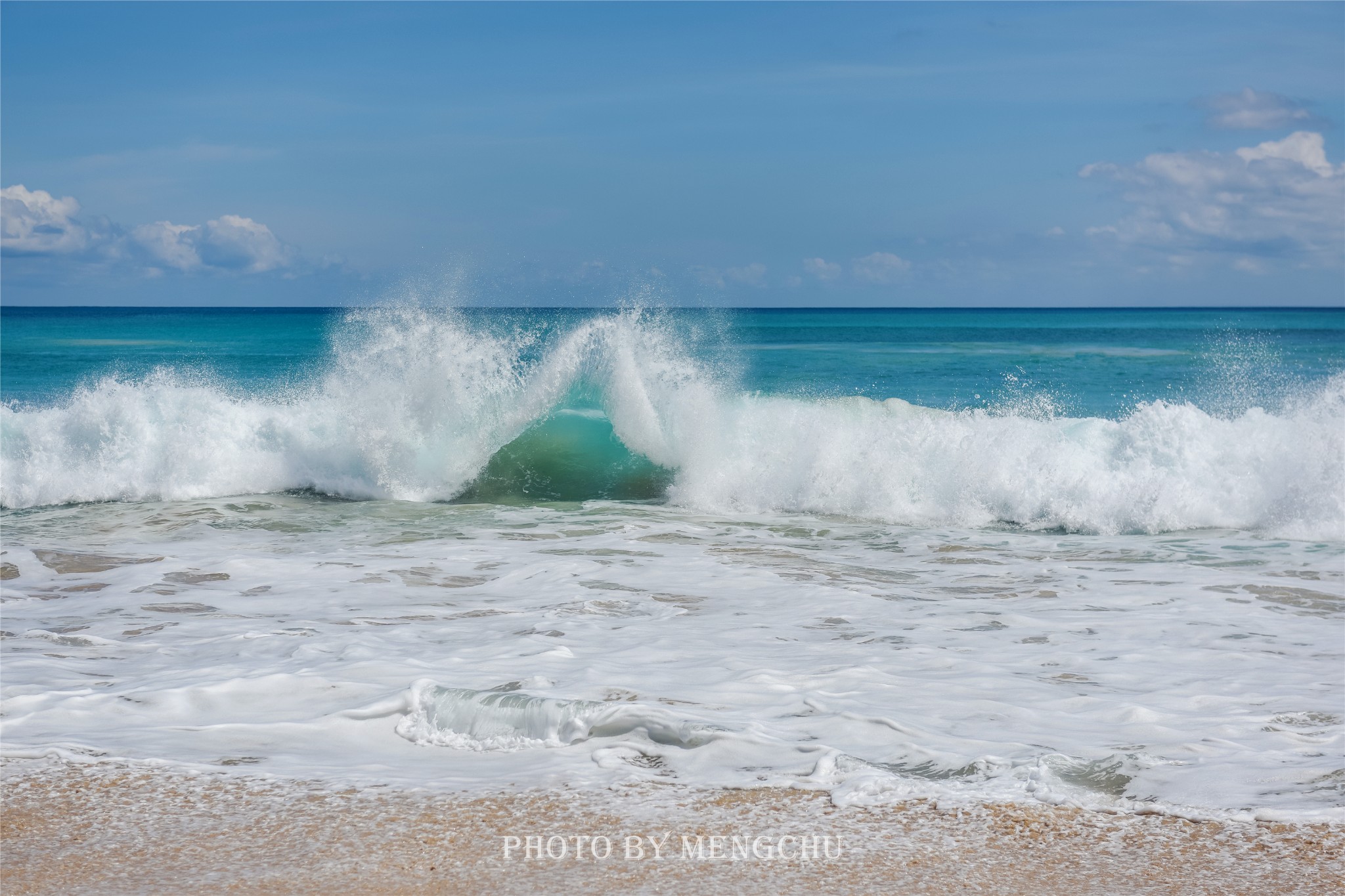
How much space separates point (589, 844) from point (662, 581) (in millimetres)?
4285

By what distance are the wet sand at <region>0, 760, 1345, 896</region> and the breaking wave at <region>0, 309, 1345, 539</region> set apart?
7.15 m

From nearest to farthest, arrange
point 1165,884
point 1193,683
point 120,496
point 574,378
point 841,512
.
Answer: point 1165,884
point 1193,683
point 841,512
point 120,496
point 574,378

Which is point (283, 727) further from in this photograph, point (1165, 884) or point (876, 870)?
point (1165, 884)

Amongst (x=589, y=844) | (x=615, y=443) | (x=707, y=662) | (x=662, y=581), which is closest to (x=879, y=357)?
(x=615, y=443)

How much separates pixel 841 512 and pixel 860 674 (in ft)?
19.0

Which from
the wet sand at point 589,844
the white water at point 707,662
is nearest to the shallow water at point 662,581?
the white water at point 707,662

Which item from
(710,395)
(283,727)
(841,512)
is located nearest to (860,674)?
(283,727)

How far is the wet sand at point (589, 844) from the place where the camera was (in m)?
3.29

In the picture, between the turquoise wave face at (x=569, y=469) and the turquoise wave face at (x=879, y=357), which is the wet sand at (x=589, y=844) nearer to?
the turquoise wave face at (x=569, y=469)

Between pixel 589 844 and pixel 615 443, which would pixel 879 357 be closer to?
pixel 615 443

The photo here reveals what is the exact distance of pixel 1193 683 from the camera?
5367 millimetres

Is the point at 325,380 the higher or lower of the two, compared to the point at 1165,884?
higher

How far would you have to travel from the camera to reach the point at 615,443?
1341 cm

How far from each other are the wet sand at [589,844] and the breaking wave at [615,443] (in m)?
7.15
